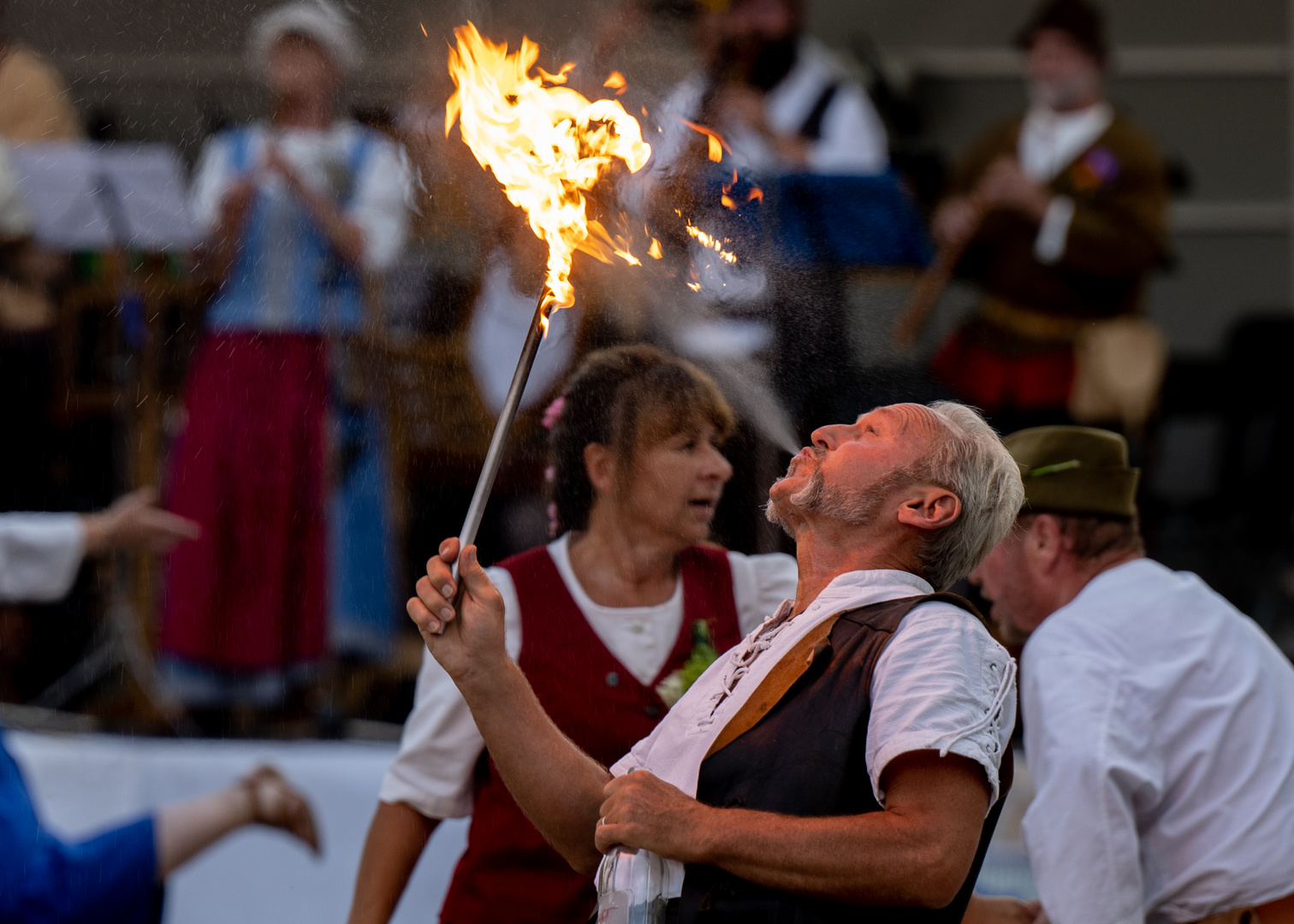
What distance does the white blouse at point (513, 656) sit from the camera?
2385 mm

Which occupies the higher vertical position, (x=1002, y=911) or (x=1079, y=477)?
(x=1079, y=477)

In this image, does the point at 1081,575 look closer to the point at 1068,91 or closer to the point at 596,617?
the point at 596,617

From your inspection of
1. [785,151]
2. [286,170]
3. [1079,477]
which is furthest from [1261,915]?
[286,170]

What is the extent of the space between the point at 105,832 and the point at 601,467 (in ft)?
3.98

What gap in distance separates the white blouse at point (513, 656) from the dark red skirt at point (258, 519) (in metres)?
2.11

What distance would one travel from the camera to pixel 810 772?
1759 millimetres

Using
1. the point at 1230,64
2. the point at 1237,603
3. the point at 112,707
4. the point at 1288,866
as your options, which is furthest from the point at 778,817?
the point at 1230,64

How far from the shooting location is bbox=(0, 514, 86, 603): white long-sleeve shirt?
367cm

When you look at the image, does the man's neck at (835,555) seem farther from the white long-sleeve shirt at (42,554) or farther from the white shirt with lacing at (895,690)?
the white long-sleeve shirt at (42,554)

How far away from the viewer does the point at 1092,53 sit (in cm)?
523

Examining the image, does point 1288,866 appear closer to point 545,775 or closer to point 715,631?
point 715,631

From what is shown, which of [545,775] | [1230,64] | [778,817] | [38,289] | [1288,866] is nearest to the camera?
[778,817]

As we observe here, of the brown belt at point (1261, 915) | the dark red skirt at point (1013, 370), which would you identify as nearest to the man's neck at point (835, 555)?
the brown belt at point (1261, 915)

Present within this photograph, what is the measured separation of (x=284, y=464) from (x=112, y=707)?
3.22ft
